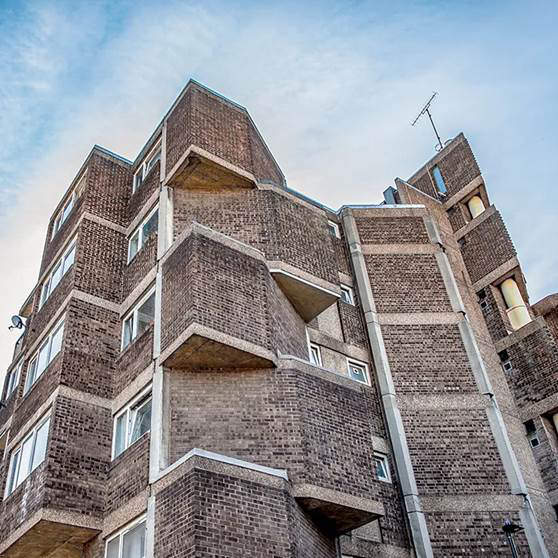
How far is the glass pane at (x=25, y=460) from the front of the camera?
15258 mm

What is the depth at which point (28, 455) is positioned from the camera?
1560 centimetres

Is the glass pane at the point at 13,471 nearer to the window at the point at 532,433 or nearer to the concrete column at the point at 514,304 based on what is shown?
the window at the point at 532,433

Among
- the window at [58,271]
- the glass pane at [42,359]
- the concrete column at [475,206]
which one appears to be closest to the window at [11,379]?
the window at [58,271]

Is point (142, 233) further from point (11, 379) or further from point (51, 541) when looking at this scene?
point (11, 379)

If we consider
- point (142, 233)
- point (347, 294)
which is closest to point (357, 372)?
point (347, 294)

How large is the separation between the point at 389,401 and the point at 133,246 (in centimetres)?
803

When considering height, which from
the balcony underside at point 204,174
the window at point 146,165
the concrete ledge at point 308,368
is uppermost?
the window at point 146,165

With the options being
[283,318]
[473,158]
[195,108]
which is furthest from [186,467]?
[473,158]

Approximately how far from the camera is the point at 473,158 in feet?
87.5

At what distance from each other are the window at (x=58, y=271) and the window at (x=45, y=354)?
1.91m

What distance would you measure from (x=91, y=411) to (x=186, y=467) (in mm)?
4369

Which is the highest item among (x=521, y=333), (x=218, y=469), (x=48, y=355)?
(x=521, y=333)

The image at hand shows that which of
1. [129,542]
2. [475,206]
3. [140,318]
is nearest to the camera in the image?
[129,542]

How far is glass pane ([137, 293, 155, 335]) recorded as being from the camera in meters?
16.0
